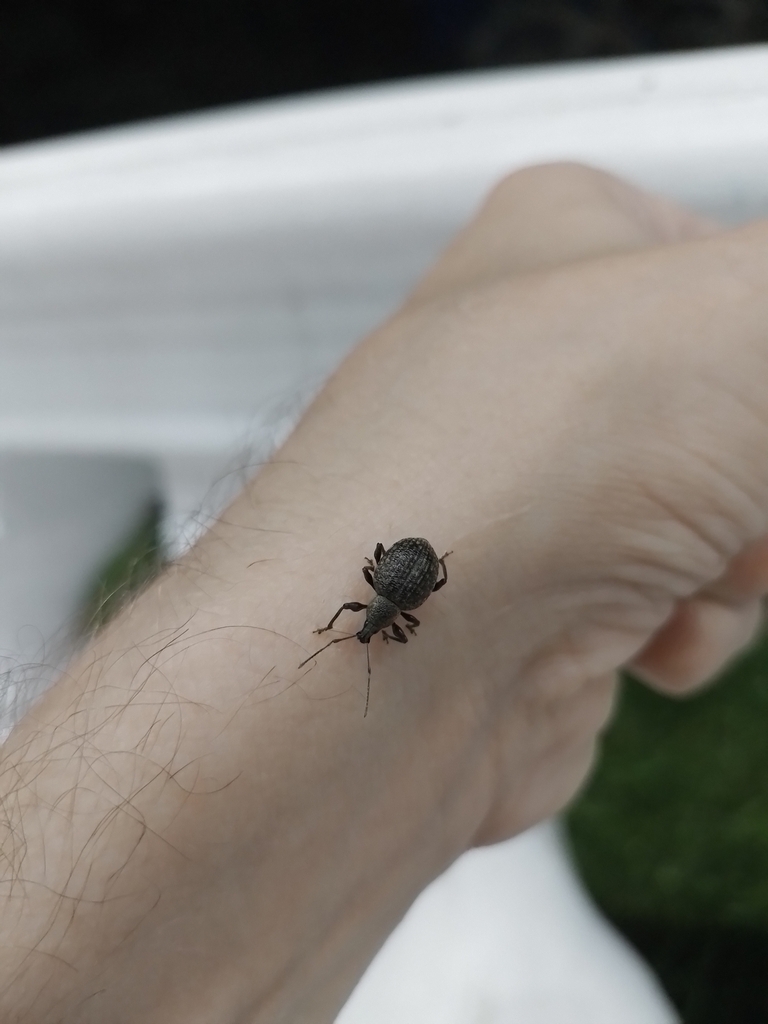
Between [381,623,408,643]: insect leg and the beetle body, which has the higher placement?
the beetle body

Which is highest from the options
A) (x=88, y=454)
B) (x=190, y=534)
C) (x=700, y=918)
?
(x=190, y=534)

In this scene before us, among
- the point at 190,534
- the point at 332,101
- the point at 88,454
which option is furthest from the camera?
the point at 88,454

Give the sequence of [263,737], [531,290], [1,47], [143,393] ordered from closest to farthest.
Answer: [263,737] < [531,290] < [143,393] < [1,47]

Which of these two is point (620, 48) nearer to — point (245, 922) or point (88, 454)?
point (88, 454)

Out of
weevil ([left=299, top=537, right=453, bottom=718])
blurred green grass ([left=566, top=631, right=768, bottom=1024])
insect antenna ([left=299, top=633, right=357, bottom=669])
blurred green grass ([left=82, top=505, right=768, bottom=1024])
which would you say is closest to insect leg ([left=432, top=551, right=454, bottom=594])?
weevil ([left=299, top=537, right=453, bottom=718])

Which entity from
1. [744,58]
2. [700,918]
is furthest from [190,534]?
[700,918]

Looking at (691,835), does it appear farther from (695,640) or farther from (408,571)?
(408,571)

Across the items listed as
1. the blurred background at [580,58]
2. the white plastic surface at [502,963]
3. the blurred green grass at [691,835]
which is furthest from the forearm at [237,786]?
the blurred green grass at [691,835]

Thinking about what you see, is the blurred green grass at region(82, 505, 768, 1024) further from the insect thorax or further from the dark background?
the dark background
